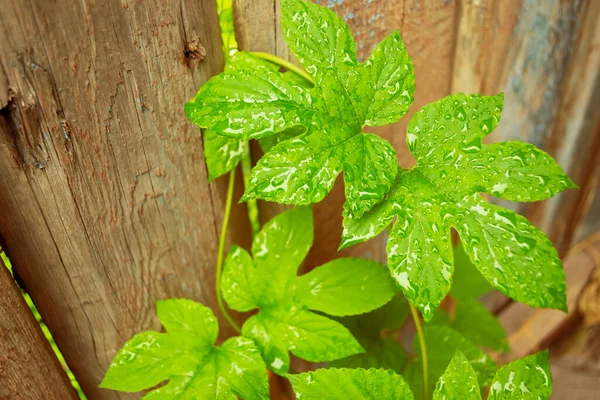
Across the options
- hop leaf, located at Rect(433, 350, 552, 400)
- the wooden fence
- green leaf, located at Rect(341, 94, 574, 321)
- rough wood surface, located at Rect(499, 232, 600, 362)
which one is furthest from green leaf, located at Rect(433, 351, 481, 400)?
rough wood surface, located at Rect(499, 232, 600, 362)

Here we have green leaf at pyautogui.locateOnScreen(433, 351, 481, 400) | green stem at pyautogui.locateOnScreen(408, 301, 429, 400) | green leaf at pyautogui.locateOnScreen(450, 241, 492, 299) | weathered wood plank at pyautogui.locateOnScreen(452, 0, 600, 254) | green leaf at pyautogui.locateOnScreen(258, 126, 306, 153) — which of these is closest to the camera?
green leaf at pyautogui.locateOnScreen(433, 351, 481, 400)

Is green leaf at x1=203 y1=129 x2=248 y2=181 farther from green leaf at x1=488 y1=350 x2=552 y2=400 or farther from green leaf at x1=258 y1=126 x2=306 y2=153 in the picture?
green leaf at x1=488 y1=350 x2=552 y2=400

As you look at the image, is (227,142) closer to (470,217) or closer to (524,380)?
(470,217)

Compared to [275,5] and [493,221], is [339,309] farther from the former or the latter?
[275,5]

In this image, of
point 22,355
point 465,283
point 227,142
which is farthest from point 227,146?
point 465,283

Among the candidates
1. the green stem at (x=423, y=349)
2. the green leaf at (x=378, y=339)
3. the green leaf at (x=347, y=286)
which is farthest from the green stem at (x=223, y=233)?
the green stem at (x=423, y=349)

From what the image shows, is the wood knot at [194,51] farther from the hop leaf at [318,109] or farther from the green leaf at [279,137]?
the green leaf at [279,137]
